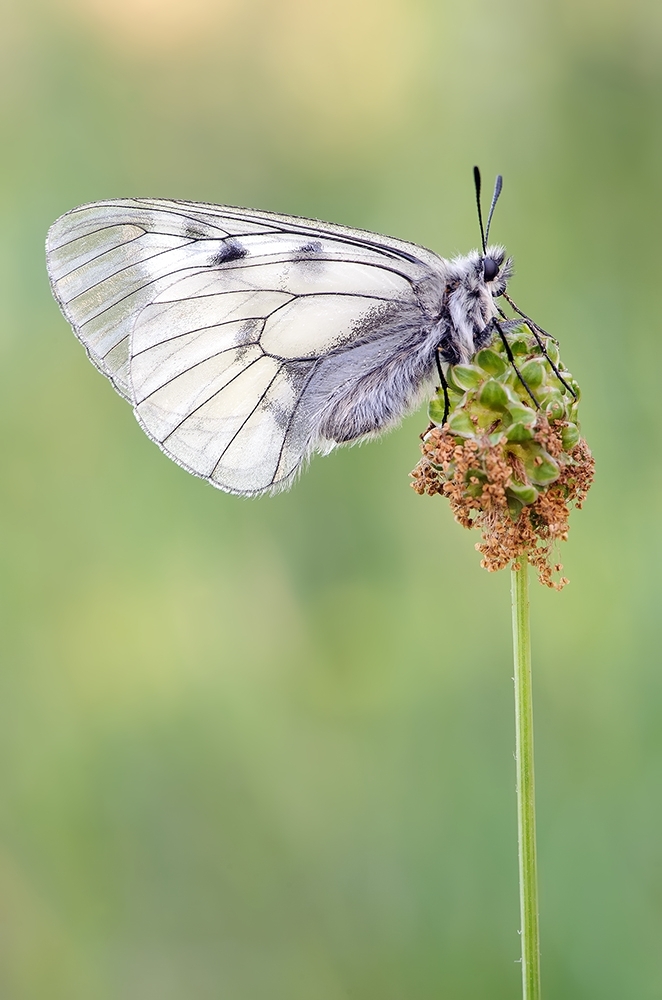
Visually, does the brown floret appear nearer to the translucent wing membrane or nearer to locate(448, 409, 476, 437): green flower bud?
locate(448, 409, 476, 437): green flower bud

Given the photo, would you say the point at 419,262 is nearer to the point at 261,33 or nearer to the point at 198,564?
the point at 198,564

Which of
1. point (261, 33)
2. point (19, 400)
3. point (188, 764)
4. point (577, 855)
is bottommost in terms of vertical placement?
point (577, 855)

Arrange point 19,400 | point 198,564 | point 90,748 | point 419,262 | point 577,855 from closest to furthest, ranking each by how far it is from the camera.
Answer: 1. point 419,262
2. point 577,855
3. point 90,748
4. point 198,564
5. point 19,400

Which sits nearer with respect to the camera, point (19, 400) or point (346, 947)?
point (346, 947)

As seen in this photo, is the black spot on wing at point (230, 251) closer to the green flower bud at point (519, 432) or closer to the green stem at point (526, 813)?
the green flower bud at point (519, 432)

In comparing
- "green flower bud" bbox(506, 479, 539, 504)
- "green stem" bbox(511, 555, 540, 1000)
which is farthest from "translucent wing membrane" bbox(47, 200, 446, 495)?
"green stem" bbox(511, 555, 540, 1000)

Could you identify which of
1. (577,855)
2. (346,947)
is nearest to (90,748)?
(346,947)

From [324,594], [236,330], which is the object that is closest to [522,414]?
[236,330]

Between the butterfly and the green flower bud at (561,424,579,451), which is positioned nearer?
the green flower bud at (561,424,579,451)

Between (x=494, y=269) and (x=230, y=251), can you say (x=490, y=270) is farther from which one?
(x=230, y=251)
